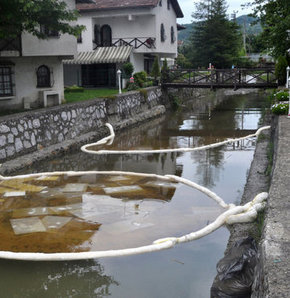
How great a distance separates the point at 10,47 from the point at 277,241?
1332 cm

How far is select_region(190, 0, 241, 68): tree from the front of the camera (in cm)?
4288

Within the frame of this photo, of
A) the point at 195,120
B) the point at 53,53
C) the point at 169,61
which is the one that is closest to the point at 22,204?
the point at 53,53

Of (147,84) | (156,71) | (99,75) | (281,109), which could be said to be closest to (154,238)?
(281,109)

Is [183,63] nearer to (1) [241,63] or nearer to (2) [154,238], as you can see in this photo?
(1) [241,63]

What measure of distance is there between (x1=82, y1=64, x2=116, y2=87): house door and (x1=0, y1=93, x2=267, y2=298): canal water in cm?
1794

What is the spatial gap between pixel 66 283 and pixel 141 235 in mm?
1421

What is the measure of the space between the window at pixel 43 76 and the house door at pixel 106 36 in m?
12.8

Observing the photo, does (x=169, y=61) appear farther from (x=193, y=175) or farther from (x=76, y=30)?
(x=193, y=175)

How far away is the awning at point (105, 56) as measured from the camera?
92.4 feet

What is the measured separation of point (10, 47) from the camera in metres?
15.0

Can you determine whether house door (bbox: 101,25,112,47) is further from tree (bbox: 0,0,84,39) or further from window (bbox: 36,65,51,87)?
tree (bbox: 0,0,84,39)

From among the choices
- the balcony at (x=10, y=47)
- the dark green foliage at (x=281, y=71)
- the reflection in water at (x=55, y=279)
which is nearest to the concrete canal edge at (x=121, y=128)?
the reflection in water at (x=55, y=279)

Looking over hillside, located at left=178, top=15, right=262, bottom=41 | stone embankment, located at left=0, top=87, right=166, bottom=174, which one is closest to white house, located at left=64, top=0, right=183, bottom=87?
hillside, located at left=178, top=15, right=262, bottom=41

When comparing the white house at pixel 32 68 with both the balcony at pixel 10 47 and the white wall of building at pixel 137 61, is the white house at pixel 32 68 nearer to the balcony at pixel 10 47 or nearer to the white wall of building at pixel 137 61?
the balcony at pixel 10 47
